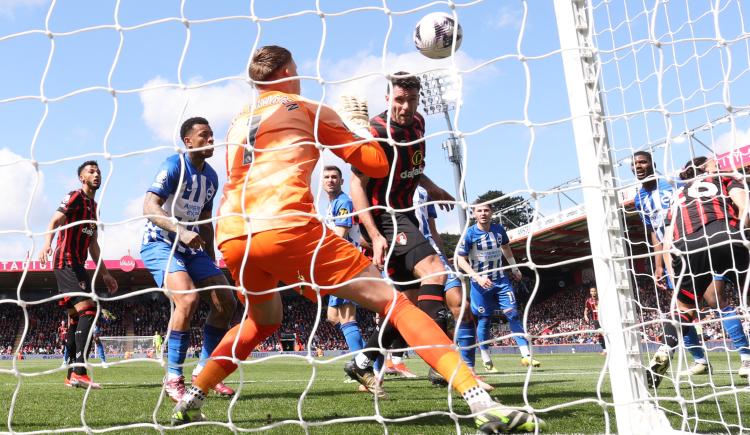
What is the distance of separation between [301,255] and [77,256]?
4934 mm

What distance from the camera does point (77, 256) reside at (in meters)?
7.08

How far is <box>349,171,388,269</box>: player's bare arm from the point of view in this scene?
3932 millimetres

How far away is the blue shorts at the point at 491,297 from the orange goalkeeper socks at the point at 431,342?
679cm

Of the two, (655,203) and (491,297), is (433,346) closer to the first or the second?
(655,203)

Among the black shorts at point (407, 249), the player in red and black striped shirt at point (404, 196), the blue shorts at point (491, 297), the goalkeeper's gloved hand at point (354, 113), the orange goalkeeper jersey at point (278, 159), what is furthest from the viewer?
the blue shorts at point (491, 297)

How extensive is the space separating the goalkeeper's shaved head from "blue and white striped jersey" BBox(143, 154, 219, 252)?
1909 millimetres

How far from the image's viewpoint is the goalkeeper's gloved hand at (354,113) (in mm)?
3488

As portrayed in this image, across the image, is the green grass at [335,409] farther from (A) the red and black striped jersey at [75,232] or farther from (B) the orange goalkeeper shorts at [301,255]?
(A) the red and black striped jersey at [75,232]

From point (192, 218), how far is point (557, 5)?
3.32 meters

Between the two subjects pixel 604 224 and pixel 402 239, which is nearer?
pixel 604 224

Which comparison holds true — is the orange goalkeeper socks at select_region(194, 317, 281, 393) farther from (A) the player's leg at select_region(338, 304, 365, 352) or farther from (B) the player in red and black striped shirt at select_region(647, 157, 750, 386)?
(B) the player in red and black striped shirt at select_region(647, 157, 750, 386)

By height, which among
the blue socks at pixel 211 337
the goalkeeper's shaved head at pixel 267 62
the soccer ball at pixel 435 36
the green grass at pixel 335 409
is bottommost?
the green grass at pixel 335 409

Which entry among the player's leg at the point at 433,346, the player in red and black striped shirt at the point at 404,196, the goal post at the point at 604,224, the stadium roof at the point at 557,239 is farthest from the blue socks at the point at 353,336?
the stadium roof at the point at 557,239

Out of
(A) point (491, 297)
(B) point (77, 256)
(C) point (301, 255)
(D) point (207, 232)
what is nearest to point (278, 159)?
(C) point (301, 255)
